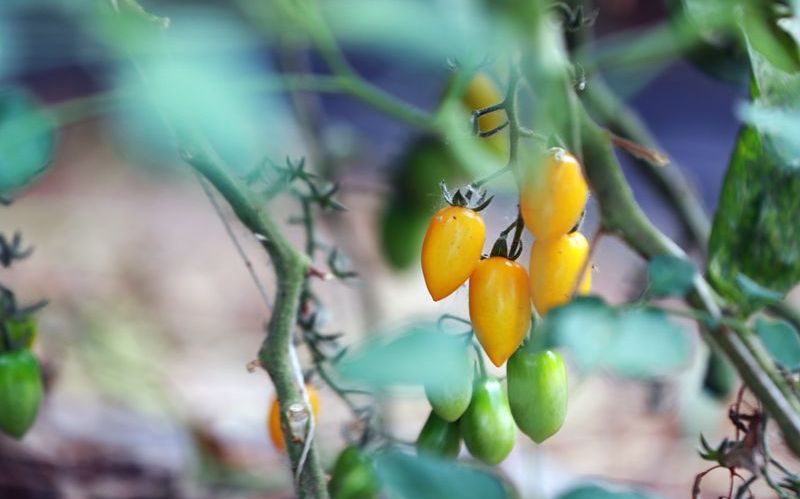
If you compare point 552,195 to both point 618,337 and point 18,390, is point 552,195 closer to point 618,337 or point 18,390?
point 618,337

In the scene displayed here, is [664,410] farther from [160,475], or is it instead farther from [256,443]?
[160,475]

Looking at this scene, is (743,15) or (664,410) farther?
(664,410)

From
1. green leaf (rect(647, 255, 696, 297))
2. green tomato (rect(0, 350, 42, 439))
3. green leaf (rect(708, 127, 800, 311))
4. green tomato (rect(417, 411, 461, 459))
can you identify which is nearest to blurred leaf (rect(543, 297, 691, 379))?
green leaf (rect(647, 255, 696, 297))

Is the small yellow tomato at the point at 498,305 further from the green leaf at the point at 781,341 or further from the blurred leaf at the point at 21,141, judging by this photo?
the blurred leaf at the point at 21,141

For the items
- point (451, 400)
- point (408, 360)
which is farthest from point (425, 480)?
point (451, 400)

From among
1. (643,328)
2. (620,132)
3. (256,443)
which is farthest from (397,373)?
(256,443)

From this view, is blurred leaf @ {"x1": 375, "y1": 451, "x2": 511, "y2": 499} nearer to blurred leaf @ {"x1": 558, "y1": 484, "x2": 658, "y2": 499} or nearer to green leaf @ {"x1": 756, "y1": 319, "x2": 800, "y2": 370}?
blurred leaf @ {"x1": 558, "y1": 484, "x2": 658, "y2": 499}

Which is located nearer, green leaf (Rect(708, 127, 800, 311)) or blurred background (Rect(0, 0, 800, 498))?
blurred background (Rect(0, 0, 800, 498))
